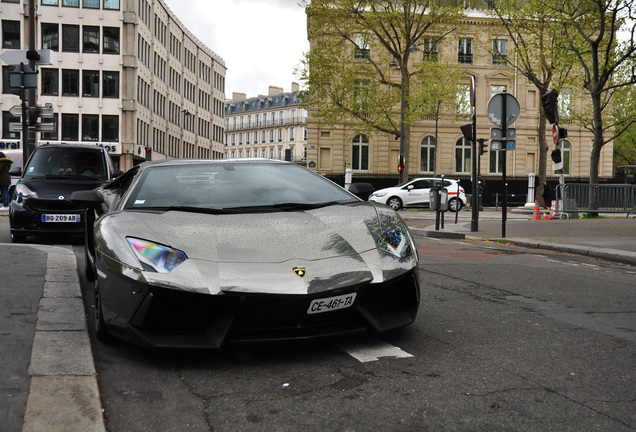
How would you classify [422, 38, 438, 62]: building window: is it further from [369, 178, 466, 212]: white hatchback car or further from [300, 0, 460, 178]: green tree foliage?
[369, 178, 466, 212]: white hatchback car

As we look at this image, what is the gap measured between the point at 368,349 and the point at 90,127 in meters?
52.6

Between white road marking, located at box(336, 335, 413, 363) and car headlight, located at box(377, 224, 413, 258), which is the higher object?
car headlight, located at box(377, 224, 413, 258)

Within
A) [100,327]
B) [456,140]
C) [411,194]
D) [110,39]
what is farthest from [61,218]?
[110,39]

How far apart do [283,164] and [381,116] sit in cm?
→ 3621

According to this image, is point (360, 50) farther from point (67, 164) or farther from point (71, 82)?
point (67, 164)

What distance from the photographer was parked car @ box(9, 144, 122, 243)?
1042 centimetres

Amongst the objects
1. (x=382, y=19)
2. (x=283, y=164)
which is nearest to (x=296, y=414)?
(x=283, y=164)

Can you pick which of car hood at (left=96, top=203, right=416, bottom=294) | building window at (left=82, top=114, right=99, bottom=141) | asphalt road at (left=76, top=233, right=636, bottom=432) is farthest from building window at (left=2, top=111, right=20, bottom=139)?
asphalt road at (left=76, top=233, right=636, bottom=432)

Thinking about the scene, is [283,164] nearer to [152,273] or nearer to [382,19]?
[152,273]

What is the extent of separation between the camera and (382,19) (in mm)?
38125

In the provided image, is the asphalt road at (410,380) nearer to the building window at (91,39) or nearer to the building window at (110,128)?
the building window at (110,128)

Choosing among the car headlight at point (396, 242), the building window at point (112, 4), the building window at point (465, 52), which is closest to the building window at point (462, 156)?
the building window at point (465, 52)

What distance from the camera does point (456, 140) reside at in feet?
163

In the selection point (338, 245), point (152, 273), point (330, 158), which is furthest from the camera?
point (330, 158)
